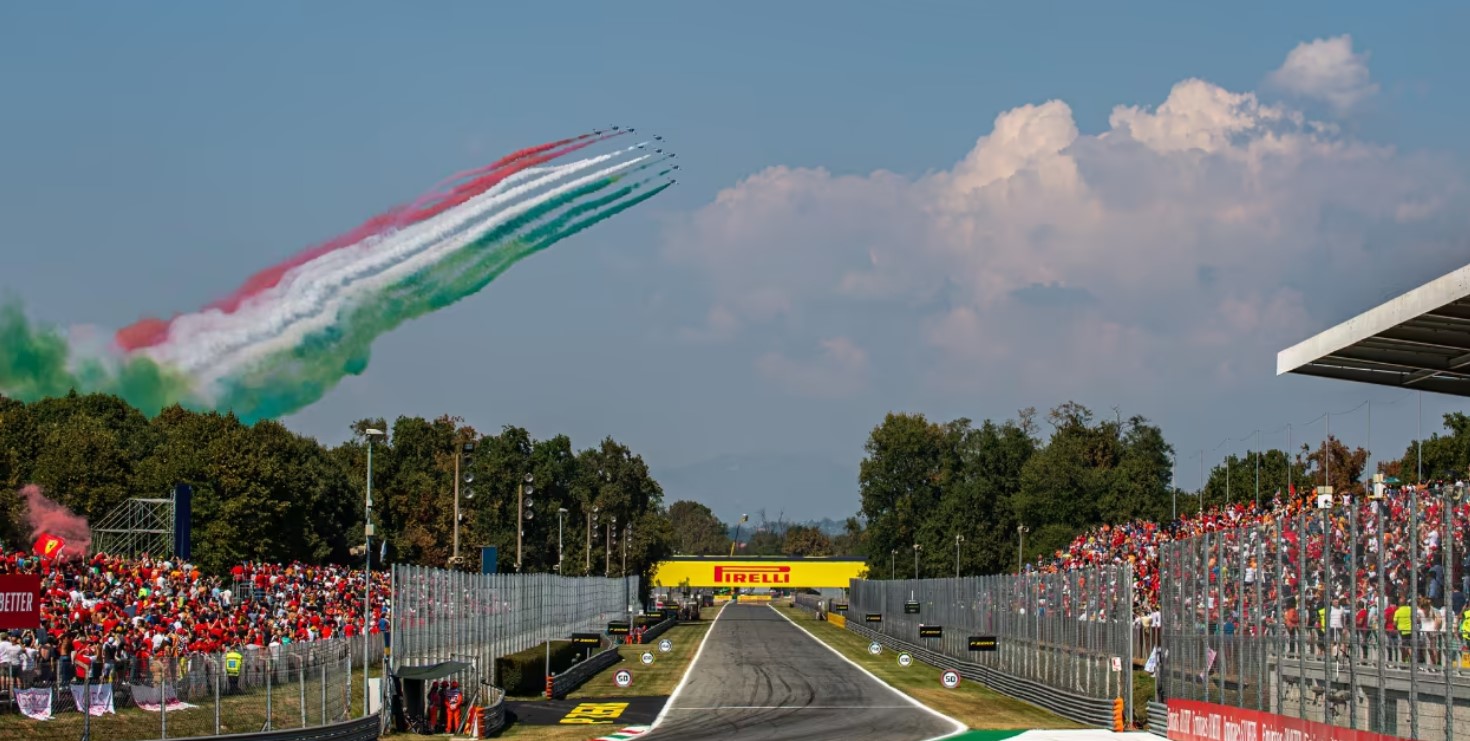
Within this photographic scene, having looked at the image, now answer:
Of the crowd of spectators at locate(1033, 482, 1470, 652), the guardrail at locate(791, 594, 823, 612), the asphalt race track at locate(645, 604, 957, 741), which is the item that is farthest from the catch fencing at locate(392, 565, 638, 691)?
the guardrail at locate(791, 594, 823, 612)

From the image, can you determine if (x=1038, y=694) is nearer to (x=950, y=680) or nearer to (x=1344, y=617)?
(x=950, y=680)

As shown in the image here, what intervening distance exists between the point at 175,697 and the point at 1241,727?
21852 millimetres

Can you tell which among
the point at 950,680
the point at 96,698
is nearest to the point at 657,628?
the point at 950,680

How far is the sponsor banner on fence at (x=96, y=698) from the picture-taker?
31.3 m

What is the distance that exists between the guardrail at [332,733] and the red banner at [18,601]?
5.04 meters

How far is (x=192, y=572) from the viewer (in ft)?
171

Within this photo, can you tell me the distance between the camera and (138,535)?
72.6 m

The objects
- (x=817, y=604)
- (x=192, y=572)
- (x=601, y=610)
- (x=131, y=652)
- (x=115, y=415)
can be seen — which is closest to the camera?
(x=131, y=652)

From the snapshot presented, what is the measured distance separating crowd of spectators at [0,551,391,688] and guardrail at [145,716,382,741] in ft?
6.99

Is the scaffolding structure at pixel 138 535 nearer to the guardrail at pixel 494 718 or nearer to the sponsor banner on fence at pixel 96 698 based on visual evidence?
the guardrail at pixel 494 718

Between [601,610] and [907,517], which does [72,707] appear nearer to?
[601,610]

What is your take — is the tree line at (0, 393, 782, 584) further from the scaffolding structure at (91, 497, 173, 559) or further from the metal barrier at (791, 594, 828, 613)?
the metal barrier at (791, 594, 828, 613)

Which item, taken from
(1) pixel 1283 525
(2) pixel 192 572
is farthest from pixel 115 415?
(1) pixel 1283 525

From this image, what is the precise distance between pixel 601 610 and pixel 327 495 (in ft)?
101
